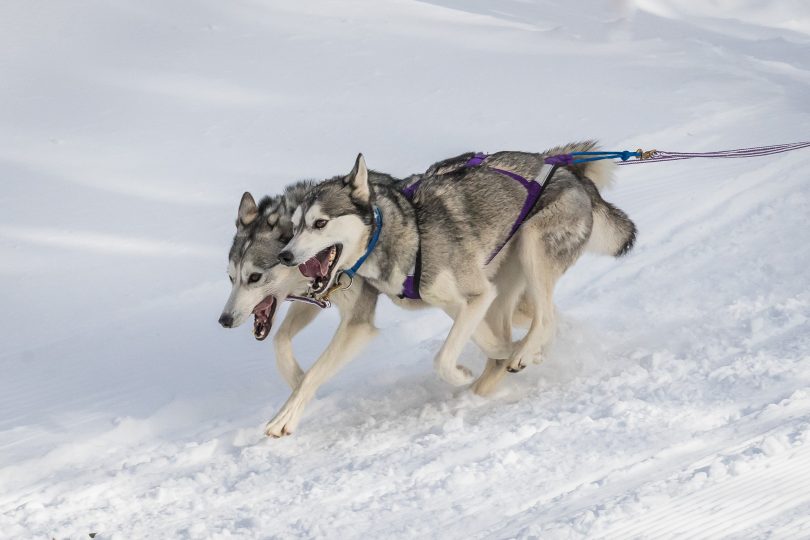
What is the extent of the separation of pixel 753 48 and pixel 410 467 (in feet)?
36.6

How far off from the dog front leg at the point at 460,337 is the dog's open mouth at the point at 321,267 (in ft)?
2.31

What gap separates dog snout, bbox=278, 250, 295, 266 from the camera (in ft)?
16.2

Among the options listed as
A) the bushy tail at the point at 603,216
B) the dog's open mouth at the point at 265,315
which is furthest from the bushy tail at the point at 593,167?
the dog's open mouth at the point at 265,315

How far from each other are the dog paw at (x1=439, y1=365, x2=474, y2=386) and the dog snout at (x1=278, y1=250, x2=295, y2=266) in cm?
102

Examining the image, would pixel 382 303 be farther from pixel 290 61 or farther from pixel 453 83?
pixel 290 61

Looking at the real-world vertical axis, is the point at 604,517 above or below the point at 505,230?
below

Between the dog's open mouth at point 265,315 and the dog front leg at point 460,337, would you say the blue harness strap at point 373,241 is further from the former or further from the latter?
the dog front leg at point 460,337

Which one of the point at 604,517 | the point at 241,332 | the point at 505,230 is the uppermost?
the point at 505,230

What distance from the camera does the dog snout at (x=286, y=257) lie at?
16.2 ft

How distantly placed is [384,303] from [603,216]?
203 cm

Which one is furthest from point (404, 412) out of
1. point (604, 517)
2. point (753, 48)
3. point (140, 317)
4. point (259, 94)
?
point (753, 48)

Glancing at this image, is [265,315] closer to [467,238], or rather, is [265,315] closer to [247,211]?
[247,211]

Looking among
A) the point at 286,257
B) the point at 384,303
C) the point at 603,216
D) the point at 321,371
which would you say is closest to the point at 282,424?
the point at 321,371

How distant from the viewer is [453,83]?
1249cm
